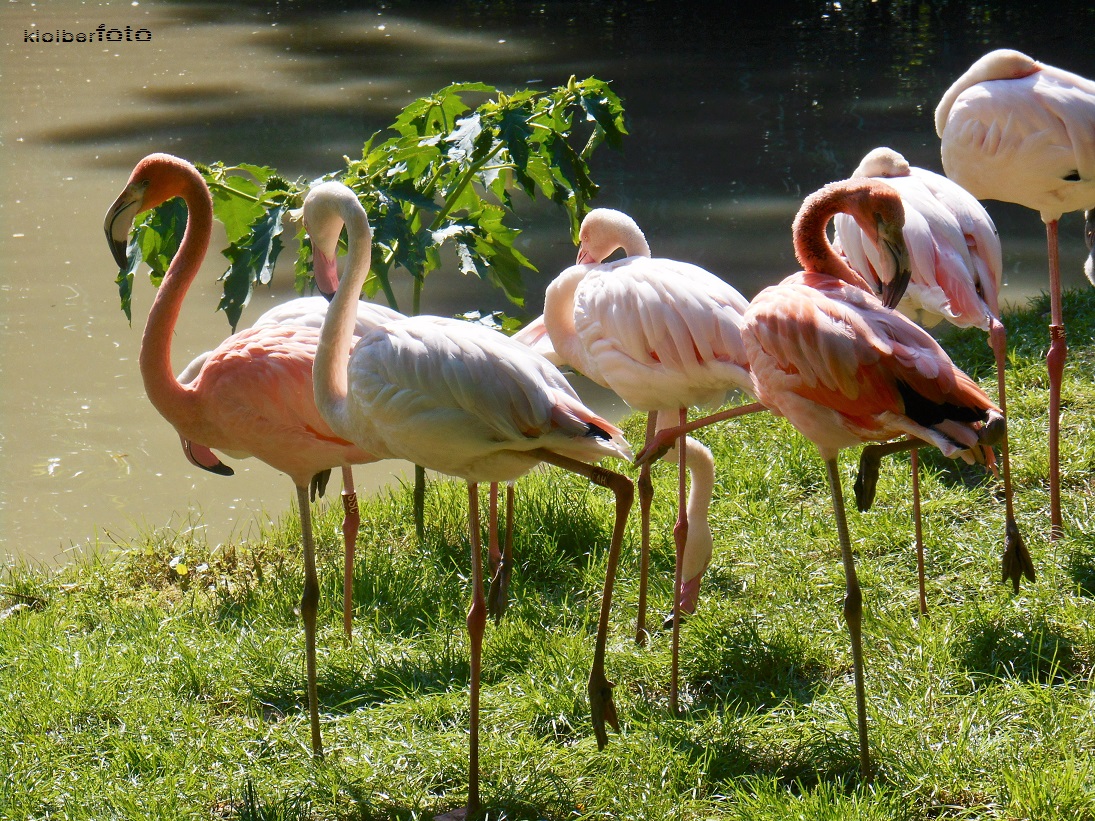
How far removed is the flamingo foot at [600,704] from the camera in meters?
2.73

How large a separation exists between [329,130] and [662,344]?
6808mm

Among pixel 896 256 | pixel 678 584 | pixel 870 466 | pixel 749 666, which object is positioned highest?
pixel 896 256

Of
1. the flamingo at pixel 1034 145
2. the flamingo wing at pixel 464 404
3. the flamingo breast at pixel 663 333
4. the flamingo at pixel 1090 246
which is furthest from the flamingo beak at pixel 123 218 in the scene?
the flamingo at pixel 1090 246

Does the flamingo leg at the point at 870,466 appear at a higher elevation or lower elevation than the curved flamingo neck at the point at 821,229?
lower

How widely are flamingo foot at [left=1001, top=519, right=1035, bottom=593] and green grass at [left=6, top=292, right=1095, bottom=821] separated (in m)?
0.08

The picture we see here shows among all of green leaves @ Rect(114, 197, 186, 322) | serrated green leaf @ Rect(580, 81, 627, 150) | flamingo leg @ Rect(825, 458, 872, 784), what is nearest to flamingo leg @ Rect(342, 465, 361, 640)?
green leaves @ Rect(114, 197, 186, 322)

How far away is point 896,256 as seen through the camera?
110 inches

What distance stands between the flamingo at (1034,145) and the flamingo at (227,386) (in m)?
2.22

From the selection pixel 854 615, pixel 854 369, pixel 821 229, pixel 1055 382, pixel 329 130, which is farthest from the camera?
pixel 329 130

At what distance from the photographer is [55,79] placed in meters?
10.8

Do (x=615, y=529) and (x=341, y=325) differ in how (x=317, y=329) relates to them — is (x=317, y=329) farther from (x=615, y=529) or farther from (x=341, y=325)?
(x=615, y=529)

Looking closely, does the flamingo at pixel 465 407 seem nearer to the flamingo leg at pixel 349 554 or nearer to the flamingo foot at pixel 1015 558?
the flamingo leg at pixel 349 554

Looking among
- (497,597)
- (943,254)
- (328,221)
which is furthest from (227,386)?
(943,254)

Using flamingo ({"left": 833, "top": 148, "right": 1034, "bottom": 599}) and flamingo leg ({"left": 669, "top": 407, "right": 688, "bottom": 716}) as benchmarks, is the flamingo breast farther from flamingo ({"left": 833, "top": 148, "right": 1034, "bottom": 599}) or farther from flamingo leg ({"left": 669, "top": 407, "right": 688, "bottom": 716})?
flamingo ({"left": 833, "top": 148, "right": 1034, "bottom": 599})
